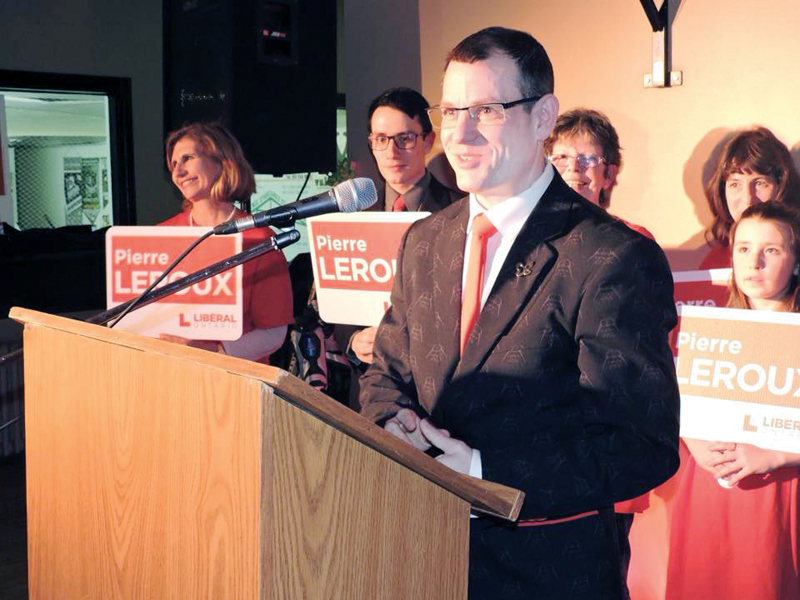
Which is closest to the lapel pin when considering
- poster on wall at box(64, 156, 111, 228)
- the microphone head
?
the microphone head

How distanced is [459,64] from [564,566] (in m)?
0.78

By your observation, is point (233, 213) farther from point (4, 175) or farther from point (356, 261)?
point (4, 175)

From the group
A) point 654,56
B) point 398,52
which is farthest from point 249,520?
point 398,52

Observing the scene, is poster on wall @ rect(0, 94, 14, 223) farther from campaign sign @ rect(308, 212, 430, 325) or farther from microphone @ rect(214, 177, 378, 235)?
microphone @ rect(214, 177, 378, 235)

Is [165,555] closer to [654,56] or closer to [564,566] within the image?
[564,566]

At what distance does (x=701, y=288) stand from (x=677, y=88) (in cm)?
88

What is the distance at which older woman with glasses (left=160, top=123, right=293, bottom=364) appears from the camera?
9.54 feet

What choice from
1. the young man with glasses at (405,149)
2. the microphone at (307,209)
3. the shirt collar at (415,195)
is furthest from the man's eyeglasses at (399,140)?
the microphone at (307,209)

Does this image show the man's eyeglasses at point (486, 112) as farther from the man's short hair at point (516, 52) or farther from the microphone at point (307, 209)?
the microphone at point (307, 209)

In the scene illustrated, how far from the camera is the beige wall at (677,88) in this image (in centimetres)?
287

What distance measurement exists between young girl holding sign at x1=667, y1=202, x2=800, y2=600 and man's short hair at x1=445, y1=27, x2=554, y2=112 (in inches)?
48.9

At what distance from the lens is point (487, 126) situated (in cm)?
141

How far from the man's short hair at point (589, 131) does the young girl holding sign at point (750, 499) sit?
49 cm

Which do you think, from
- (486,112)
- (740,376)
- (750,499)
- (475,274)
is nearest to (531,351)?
(475,274)
